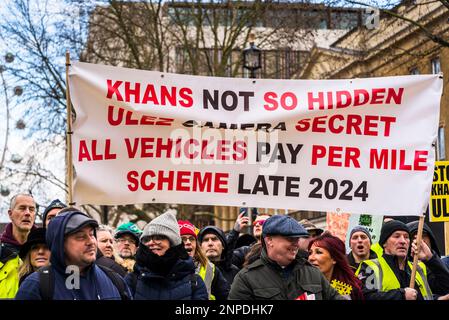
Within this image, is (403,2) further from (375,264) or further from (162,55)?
(162,55)

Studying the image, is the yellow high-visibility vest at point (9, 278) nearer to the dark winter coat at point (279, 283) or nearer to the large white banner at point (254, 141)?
the large white banner at point (254, 141)

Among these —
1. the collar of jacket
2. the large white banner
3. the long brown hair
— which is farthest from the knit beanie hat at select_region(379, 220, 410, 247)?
the long brown hair

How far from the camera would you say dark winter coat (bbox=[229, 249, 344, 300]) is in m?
5.80

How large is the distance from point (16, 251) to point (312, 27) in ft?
70.4

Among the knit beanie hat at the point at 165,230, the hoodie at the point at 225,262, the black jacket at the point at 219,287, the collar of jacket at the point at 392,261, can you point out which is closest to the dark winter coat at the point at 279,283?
the knit beanie hat at the point at 165,230

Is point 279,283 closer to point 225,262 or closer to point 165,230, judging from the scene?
point 165,230

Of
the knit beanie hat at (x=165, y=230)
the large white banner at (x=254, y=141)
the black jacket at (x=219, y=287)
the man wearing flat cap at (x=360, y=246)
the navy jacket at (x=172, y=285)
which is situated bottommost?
the black jacket at (x=219, y=287)

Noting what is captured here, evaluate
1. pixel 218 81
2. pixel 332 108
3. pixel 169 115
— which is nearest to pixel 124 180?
pixel 169 115

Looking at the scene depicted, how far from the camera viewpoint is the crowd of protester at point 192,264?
17.8 feet

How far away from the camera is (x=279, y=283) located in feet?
19.2

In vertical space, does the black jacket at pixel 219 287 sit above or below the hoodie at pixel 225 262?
below

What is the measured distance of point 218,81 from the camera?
7.13 m

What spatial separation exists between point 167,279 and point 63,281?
1013 mm

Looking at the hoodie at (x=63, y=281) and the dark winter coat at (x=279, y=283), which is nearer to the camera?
the hoodie at (x=63, y=281)
